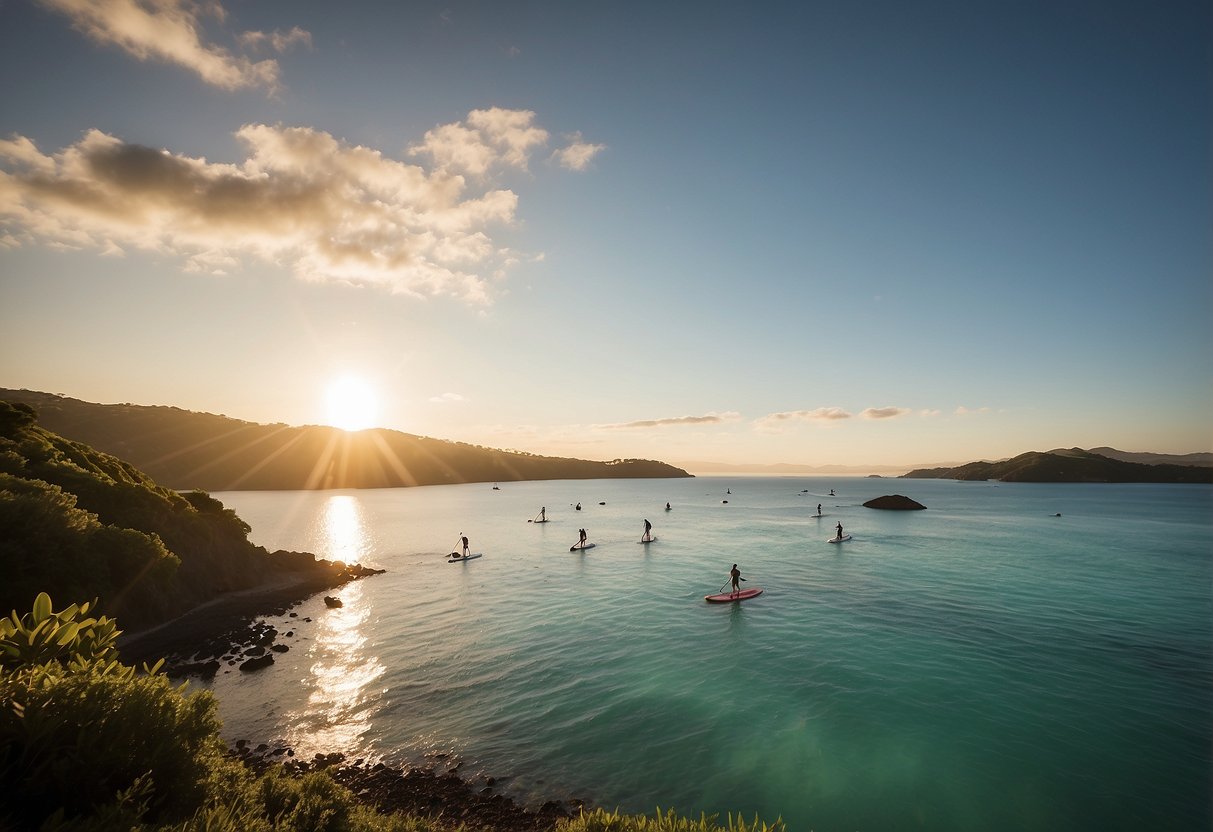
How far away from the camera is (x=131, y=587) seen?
28.6 meters

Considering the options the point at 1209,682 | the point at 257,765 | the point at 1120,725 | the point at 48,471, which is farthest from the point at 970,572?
the point at 48,471

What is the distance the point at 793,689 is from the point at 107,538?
36.5 m

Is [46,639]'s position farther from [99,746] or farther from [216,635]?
[216,635]

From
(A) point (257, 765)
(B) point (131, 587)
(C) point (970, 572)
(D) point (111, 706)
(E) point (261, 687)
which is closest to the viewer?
(D) point (111, 706)

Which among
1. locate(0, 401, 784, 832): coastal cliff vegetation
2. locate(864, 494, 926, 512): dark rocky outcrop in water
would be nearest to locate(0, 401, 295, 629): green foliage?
locate(0, 401, 784, 832): coastal cliff vegetation

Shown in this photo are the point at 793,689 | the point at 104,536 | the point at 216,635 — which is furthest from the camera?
the point at 216,635

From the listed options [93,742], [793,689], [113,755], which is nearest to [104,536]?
[113,755]

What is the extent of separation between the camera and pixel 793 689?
2144 centimetres

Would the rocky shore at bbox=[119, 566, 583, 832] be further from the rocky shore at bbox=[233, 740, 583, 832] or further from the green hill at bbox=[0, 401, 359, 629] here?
the green hill at bbox=[0, 401, 359, 629]

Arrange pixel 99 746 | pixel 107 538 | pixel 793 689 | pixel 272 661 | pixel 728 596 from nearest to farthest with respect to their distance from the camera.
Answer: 1. pixel 99 746
2. pixel 793 689
3. pixel 272 661
4. pixel 107 538
5. pixel 728 596

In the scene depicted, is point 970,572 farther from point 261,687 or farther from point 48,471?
point 48,471

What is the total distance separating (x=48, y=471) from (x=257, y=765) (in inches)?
1059

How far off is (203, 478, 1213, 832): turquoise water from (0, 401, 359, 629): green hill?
8.27 meters

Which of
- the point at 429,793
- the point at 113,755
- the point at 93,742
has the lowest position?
the point at 429,793
